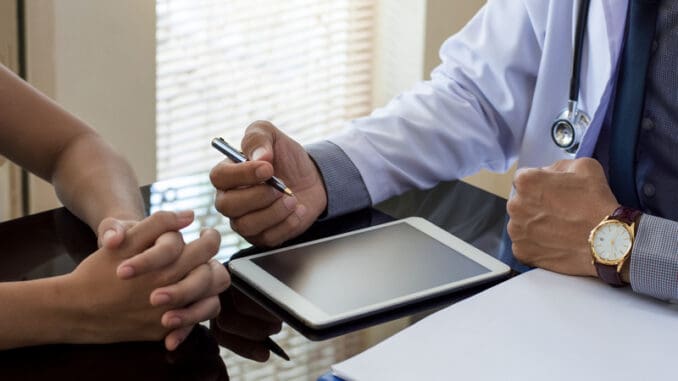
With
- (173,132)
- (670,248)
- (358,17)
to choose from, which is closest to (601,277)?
(670,248)

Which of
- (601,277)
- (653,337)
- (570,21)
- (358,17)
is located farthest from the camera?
(358,17)

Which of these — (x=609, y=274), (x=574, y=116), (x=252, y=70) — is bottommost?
(x=252, y=70)

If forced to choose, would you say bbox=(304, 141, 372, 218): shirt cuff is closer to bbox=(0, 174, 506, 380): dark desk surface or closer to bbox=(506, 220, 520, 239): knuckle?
bbox=(0, 174, 506, 380): dark desk surface

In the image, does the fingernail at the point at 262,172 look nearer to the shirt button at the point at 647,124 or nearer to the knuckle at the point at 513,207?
the knuckle at the point at 513,207

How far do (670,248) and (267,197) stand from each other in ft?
1.57

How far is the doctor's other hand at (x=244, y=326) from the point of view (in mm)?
989

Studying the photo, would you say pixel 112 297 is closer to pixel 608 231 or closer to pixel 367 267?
pixel 367 267

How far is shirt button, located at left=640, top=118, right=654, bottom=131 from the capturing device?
1.36 metres

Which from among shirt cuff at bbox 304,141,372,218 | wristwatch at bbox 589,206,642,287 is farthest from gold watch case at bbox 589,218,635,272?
shirt cuff at bbox 304,141,372,218

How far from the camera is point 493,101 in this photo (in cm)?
157

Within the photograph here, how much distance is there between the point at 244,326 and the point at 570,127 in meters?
0.61

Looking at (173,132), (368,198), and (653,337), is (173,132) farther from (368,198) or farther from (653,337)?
(653,337)

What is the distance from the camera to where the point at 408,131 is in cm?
151

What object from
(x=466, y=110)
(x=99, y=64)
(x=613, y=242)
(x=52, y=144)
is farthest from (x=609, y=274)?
(x=99, y=64)
